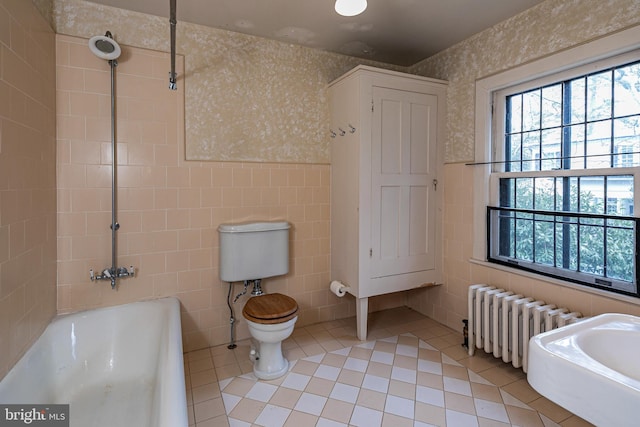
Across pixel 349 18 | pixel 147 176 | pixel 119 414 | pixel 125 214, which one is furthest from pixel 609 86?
pixel 119 414

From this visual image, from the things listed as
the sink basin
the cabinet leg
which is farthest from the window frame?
the cabinet leg

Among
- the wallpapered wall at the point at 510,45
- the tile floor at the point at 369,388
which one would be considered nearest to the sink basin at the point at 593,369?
the tile floor at the point at 369,388

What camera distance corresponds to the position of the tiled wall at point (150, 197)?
6.60 feet

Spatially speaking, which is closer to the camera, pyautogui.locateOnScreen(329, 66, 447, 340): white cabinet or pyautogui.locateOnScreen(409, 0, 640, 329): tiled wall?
pyautogui.locateOnScreen(409, 0, 640, 329): tiled wall

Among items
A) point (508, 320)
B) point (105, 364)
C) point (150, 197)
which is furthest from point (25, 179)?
point (508, 320)

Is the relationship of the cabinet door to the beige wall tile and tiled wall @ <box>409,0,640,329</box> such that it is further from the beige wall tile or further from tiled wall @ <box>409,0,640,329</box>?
the beige wall tile

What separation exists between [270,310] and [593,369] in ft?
5.23

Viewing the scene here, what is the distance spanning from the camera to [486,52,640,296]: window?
174cm

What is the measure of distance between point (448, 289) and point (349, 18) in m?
2.18

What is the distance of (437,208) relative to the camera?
2754mm

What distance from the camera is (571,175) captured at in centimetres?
194

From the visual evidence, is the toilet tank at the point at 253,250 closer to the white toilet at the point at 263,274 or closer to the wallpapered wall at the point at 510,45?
the white toilet at the point at 263,274

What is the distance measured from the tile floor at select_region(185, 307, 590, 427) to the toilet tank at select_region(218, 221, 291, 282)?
22.2 inches

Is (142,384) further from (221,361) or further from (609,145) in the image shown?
(609,145)
